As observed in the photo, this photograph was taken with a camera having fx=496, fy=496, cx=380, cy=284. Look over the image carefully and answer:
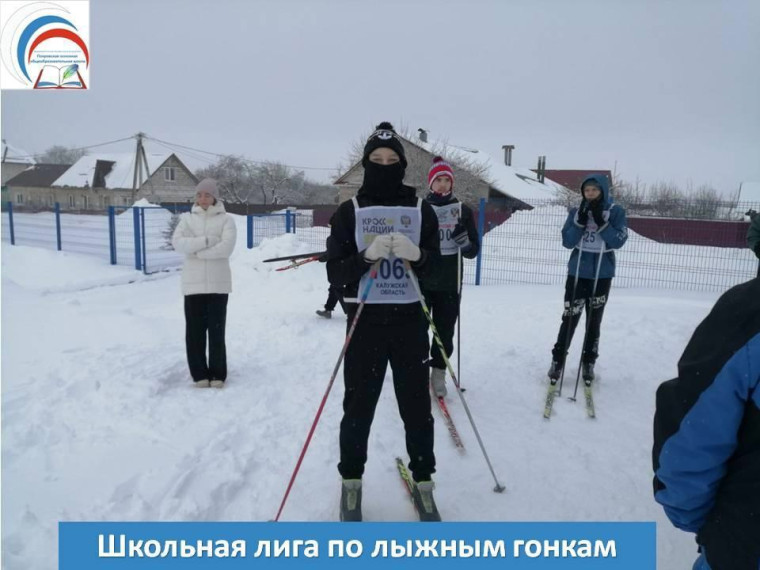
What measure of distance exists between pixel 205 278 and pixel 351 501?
94.8 inches

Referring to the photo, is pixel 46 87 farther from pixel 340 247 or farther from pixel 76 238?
pixel 76 238

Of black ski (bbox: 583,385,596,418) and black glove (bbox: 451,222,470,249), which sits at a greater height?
black glove (bbox: 451,222,470,249)

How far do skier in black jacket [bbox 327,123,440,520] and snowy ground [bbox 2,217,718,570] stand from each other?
1.32 feet

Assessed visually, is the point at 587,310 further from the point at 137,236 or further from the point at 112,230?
the point at 112,230

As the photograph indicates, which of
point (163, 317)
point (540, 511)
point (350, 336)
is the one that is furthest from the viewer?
point (163, 317)

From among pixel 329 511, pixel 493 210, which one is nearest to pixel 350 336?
pixel 329 511

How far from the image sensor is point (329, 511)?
279 cm

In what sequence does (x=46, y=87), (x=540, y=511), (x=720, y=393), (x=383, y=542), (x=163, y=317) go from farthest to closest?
(x=163, y=317), (x=46, y=87), (x=540, y=511), (x=383, y=542), (x=720, y=393)

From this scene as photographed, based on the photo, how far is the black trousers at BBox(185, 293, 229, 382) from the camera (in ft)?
14.1

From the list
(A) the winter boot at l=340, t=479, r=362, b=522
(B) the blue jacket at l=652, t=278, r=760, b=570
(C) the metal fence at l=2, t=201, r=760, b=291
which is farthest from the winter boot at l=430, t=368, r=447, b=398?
(C) the metal fence at l=2, t=201, r=760, b=291

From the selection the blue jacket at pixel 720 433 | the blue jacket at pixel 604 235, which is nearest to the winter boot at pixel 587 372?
the blue jacket at pixel 604 235

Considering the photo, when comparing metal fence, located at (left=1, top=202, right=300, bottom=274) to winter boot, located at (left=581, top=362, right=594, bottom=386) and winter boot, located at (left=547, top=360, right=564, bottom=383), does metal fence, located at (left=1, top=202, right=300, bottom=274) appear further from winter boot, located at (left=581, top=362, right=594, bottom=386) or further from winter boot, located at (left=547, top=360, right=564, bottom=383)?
winter boot, located at (left=581, top=362, right=594, bottom=386)

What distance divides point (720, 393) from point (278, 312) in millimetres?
6625

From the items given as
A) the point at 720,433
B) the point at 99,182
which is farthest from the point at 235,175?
the point at 720,433
